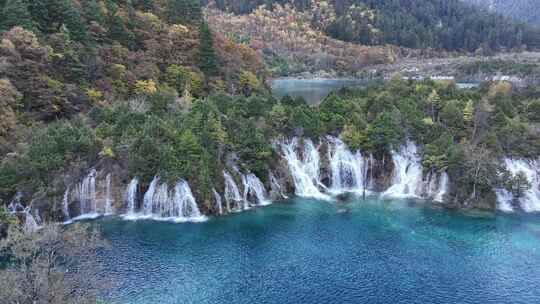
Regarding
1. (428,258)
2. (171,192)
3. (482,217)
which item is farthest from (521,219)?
(171,192)

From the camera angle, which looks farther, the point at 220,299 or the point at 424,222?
the point at 424,222

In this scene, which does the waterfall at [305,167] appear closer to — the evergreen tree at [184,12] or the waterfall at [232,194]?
the waterfall at [232,194]

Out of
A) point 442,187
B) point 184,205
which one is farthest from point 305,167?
point 184,205

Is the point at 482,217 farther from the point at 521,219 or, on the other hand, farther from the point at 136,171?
the point at 136,171

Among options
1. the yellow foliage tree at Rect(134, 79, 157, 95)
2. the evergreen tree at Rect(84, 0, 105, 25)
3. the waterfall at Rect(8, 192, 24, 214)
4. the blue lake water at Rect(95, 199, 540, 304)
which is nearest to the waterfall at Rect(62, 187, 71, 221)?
the waterfall at Rect(8, 192, 24, 214)

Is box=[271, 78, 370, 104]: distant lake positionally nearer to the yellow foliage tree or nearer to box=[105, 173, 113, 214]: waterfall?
the yellow foliage tree

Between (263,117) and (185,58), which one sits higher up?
(185,58)

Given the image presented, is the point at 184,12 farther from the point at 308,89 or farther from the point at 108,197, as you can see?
the point at 308,89

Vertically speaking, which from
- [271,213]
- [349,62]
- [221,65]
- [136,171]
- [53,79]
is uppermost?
[349,62]
